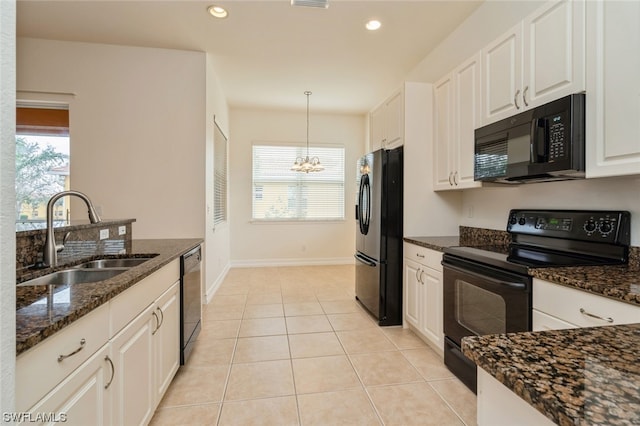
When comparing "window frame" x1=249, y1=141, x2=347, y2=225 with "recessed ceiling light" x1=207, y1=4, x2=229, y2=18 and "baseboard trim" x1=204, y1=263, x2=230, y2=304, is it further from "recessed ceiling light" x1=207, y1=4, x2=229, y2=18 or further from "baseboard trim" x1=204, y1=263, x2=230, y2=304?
"recessed ceiling light" x1=207, y1=4, x2=229, y2=18

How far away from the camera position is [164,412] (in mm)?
1731

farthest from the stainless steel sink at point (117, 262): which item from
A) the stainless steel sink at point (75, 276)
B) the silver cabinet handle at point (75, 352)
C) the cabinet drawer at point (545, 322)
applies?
the cabinet drawer at point (545, 322)

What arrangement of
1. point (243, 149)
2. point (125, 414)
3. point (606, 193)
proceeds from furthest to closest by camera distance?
point (243, 149) → point (606, 193) → point (125, 414)

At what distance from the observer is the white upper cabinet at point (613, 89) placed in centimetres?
127

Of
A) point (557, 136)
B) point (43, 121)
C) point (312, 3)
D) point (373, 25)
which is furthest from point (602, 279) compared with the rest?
point (43, 121)

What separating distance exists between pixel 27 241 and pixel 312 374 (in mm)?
1870

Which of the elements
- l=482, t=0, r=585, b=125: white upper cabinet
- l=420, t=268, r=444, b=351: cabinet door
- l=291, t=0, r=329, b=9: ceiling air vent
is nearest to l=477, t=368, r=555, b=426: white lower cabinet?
l=482, t=0, r=585, b=125: white upper cabinet

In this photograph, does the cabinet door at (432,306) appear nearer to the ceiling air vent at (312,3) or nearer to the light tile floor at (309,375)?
the light tile floor at (309,375)

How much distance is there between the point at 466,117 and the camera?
2.38 meters

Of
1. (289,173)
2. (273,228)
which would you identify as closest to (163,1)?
(289,173)

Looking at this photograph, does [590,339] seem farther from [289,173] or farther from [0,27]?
[289,173]

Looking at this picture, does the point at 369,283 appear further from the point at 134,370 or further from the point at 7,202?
the point at 7,202

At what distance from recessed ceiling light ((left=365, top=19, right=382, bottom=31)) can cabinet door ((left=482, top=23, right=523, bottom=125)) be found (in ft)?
3.99

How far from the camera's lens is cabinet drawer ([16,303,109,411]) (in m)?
0.74
